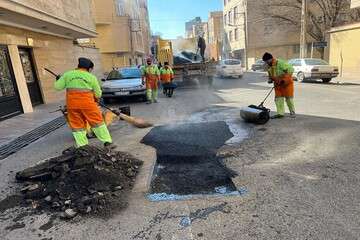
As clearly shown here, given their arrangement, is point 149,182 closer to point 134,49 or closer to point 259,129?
point 259,129

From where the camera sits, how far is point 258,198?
3.71 metres

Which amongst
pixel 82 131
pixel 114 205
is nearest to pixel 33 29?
pixel 82 131

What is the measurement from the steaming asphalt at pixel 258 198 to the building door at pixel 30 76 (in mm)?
7264

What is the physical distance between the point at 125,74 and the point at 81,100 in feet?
29.5

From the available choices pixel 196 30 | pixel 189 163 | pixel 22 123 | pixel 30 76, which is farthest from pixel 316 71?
pixel 196 30

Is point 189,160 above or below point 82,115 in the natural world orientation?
below

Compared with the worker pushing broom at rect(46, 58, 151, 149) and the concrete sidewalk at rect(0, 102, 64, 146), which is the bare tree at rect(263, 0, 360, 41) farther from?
the worker pushing broom at rect(46, 58, 151, 149)

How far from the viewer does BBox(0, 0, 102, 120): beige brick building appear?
Result: 10.4 metres

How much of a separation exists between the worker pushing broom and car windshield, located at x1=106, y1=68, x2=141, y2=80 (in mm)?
8356

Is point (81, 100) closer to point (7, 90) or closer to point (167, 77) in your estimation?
point (7, 90)

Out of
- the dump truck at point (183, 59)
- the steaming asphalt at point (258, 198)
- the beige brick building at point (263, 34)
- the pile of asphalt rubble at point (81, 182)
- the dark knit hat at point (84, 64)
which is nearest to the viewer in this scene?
the steaming asphalt at point (258, 198)

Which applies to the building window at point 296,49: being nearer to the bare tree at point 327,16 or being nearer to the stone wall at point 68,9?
the bare tree at point 327,16

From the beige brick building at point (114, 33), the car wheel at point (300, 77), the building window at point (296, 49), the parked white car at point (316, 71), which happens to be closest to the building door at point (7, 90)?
the parked white car at point (316, 71)

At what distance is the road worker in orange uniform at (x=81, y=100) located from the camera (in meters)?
5.26
